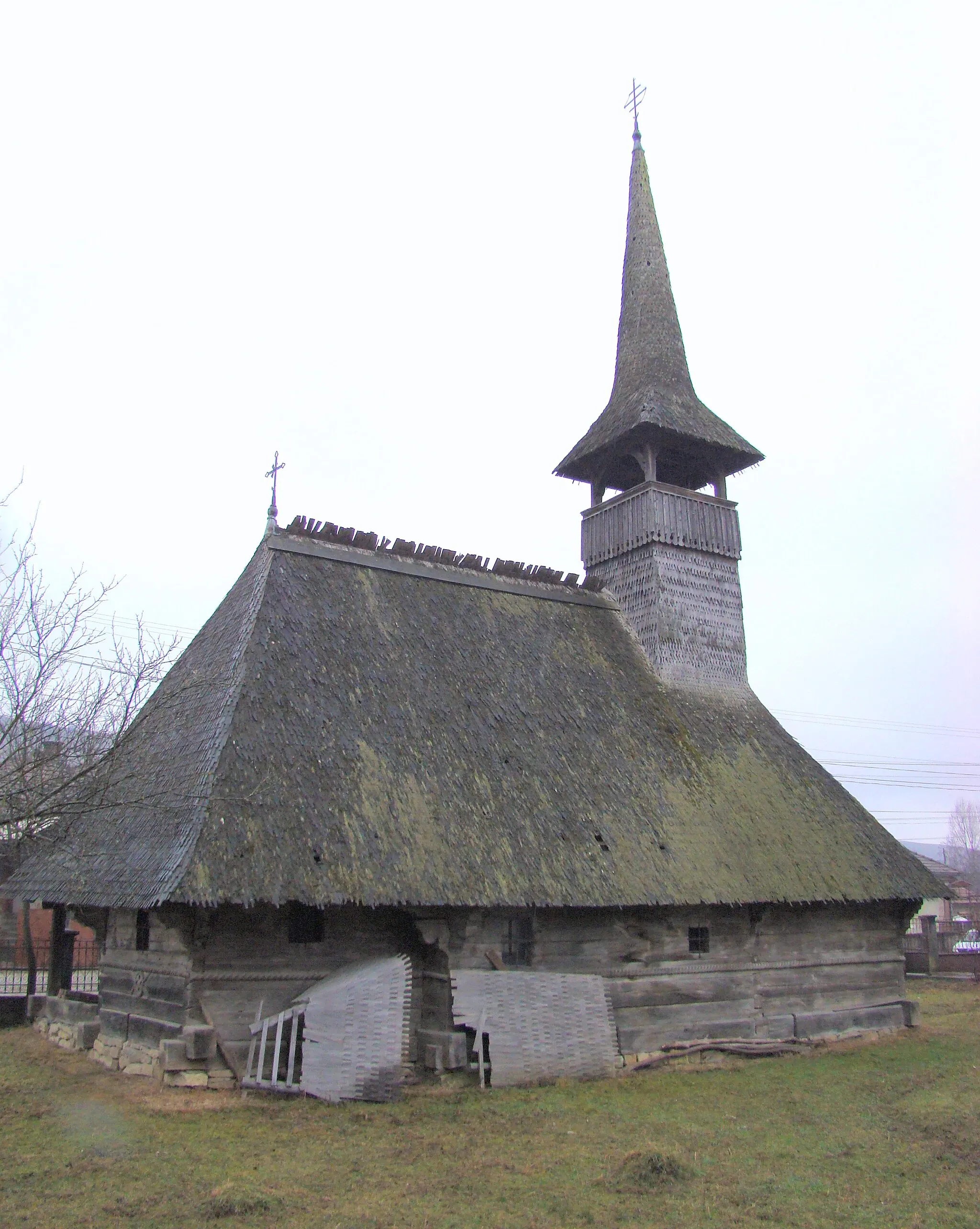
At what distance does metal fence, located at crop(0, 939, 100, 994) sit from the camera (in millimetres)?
21156

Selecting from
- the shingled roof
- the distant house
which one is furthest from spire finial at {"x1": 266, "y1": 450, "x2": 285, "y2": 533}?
the distant house

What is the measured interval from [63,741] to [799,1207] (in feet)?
23.5

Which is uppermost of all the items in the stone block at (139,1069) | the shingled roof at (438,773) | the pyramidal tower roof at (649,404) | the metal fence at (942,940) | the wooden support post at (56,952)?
the pyramidal tower roof at (649,404)

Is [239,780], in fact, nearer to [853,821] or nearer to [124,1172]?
[124,1172]

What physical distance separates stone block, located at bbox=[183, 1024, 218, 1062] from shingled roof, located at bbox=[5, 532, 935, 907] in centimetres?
157

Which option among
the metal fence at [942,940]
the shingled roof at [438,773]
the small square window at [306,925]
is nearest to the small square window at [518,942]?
the shingled roof at [438,773]

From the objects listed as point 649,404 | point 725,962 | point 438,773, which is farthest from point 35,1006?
point 649,404

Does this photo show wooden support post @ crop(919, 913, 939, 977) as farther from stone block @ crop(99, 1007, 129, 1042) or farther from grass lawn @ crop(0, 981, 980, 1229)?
stone block @ crop(99, 1007, 129, 1042)

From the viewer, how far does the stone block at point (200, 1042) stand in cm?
1047

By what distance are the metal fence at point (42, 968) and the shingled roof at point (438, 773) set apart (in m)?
8.01

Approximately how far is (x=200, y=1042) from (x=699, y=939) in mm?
7343

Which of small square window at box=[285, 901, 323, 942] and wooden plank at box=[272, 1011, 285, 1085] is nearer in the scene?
wooden plank at box=[272, 1011, 285, 1085]

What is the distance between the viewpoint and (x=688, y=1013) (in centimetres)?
1392

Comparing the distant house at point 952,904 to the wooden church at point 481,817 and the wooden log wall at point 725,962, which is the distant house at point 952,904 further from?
the wooden church at point 481,817
